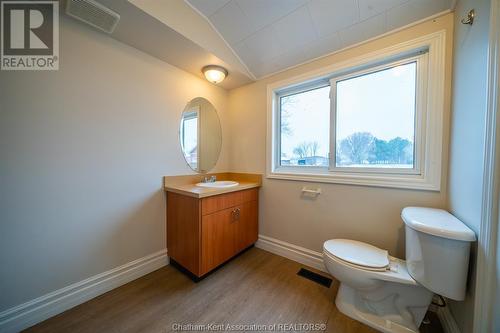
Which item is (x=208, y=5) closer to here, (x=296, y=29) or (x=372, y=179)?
(x=296, y=29)

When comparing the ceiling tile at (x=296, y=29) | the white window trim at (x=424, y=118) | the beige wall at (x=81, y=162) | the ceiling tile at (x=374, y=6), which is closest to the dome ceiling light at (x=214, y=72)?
the beige wall at (x=81, y=162)

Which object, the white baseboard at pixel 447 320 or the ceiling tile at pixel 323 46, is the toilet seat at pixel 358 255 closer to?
the white baseboard at pixel 447 320

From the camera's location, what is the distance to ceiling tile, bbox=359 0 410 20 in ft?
4.06

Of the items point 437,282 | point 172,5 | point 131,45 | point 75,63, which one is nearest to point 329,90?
point 172,5

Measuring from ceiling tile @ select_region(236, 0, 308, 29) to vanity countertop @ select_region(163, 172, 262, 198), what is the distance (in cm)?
151

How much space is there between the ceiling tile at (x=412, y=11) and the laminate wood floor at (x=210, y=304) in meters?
2.11

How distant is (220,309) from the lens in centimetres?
129

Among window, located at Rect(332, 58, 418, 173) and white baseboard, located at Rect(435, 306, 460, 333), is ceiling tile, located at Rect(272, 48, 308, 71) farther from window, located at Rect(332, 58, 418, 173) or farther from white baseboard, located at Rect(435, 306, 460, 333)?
white baseboard, located at Rect(435, 306, 460, 333)

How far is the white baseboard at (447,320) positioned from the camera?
1.04m

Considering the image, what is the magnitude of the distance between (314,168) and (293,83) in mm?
945

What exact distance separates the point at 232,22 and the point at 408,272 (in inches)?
89.4

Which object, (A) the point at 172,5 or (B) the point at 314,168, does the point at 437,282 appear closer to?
(B) the point at 314,168

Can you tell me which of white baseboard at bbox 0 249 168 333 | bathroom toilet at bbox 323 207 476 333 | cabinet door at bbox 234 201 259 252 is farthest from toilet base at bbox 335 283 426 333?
white baseboard at bbox 0 249 168 333

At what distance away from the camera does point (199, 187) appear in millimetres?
1742
